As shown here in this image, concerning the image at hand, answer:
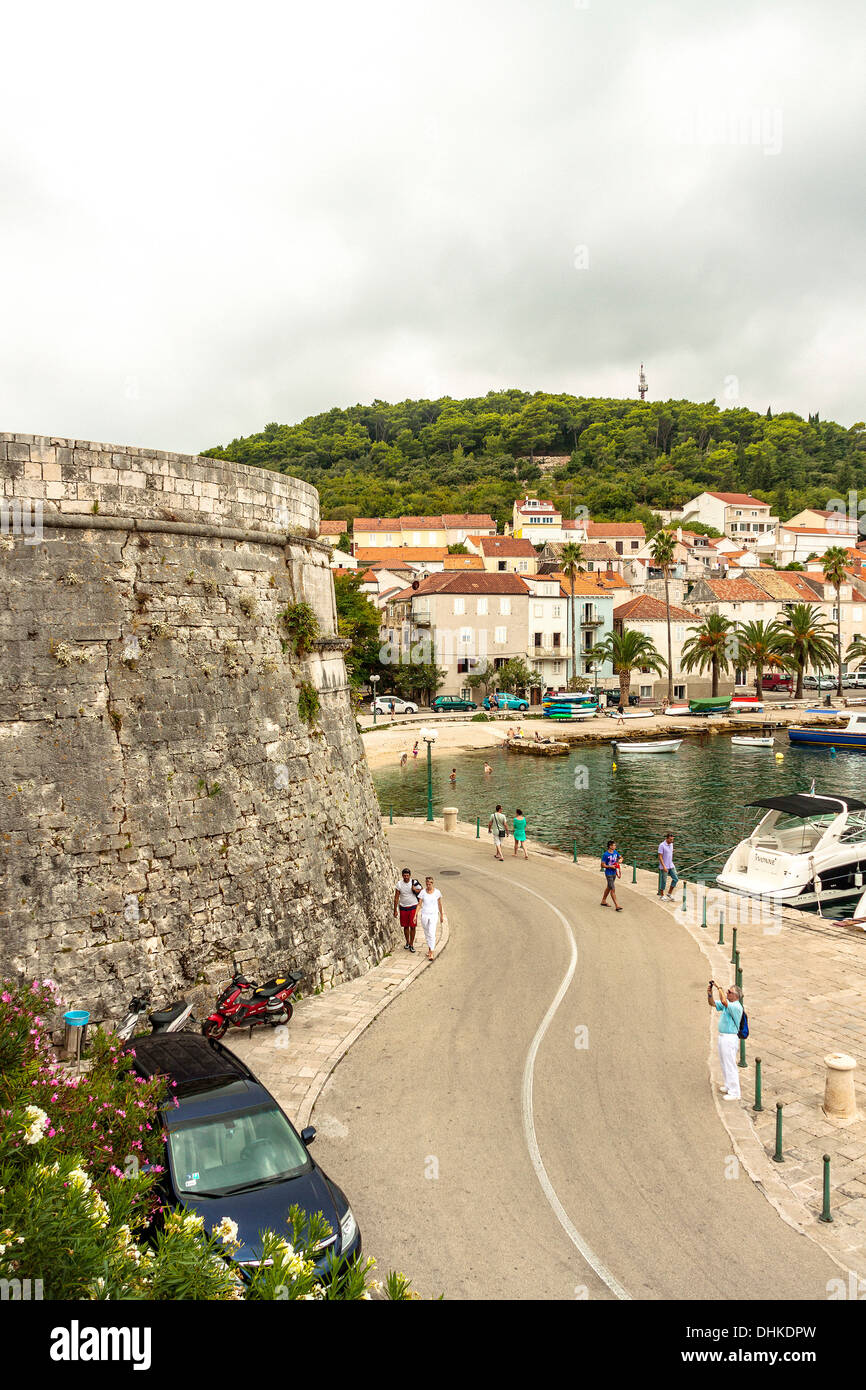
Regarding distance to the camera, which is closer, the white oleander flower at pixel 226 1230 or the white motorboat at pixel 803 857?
the white oleander flower at pixel 226 1230

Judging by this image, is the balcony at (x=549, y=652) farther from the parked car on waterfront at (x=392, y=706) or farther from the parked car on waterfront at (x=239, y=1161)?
the parked car on waterfront at (x=239, y=1161)

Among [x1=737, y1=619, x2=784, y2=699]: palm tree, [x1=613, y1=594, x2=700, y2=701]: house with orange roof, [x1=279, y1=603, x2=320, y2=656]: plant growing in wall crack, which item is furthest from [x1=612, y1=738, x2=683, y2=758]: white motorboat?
[x1=279, y1=603, x2=320, y2=656]: plant growing in wall crack

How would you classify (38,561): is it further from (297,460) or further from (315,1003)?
(297,460)

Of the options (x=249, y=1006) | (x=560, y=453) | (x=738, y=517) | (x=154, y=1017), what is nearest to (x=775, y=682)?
(x=738, y=517)

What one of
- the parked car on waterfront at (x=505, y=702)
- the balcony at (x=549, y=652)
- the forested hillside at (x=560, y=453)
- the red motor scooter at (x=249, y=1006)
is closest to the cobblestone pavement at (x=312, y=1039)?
the red motor scooter at (x=249, y=1006)

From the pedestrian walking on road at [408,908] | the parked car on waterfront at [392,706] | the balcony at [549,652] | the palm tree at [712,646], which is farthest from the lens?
the balcony at [549,652]

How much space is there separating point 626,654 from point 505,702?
487 inches

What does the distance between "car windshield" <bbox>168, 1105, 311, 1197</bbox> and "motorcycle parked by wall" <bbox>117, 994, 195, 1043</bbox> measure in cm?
259

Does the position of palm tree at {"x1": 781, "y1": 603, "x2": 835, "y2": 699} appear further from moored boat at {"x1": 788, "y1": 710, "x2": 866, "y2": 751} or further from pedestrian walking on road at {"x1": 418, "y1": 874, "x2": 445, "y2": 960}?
pedestrian walking on road at {"x1": 418, "y1": 874, "x2": 445, "y2": 960}

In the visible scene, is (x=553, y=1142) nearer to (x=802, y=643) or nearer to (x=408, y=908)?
(x=408, y=908)

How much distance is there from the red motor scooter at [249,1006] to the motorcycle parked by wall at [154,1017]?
0.55m

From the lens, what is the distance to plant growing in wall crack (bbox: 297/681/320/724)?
1430cm

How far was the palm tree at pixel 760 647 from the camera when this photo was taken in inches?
3031

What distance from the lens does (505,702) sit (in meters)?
73.2
